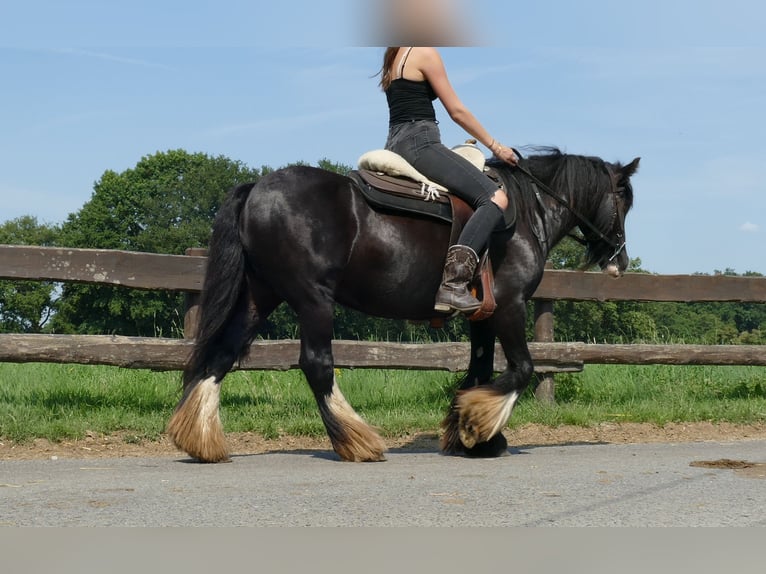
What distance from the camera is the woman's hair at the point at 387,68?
694 centimetres

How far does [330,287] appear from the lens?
6.86m

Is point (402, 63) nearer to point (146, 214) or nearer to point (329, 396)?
point (329, 396)

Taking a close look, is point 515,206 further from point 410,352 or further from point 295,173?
point 410,352

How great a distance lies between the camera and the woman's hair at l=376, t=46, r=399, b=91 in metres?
6.94

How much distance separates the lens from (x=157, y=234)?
50.6m

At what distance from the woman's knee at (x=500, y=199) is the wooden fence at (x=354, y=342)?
8.57 ft

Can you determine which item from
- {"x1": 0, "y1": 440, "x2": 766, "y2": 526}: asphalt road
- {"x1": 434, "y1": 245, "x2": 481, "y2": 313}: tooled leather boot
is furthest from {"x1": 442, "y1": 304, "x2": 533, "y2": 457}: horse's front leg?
{"x1": 434, "y1": 245, "x2": 481, "y2": 313}: tooled leather boot

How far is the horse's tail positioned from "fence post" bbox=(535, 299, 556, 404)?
4.32 meters

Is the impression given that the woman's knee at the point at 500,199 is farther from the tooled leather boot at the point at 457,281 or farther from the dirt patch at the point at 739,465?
the dirt patch at the point at 739,465

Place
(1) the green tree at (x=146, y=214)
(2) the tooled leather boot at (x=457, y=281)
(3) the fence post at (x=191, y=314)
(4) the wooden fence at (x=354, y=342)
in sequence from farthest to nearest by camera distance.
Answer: (1) the green tree at (x=146, y=214) → (3) the fence post at (x=191, y=314) → (4) the wooden fence at (x=354, y=342) → (2) the tooled leather boot at (x=457, y=281)

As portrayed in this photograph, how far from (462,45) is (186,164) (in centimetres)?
5147

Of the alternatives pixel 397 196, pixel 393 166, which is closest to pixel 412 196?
pixel 397 196

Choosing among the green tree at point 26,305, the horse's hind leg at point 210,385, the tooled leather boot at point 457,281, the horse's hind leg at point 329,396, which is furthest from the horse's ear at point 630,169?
the green tree at point 26,305

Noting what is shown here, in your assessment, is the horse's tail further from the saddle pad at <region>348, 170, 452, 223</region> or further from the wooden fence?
the wooden fence
